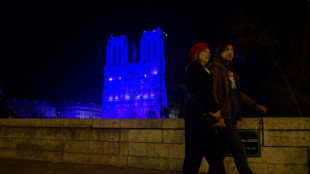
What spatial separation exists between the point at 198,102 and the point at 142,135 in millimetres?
2784

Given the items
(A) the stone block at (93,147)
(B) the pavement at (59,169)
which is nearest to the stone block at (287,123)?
(B) the pavement at (59,169)

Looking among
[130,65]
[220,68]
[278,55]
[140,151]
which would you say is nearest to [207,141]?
[220,68]

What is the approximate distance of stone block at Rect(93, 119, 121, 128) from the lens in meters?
5.80

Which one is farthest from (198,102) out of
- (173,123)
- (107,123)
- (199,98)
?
(107,123)

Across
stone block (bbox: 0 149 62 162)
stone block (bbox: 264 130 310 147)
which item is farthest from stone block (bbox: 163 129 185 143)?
stone block (bbox: 0 149 62 162)

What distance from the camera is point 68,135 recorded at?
6.27m

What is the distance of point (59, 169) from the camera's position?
536 centimetres

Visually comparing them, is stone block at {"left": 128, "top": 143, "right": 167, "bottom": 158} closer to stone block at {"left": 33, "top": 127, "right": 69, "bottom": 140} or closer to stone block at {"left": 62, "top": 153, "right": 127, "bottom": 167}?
stone block at {"left": 62, "top": 153, "right": 127, "bottom": 167}

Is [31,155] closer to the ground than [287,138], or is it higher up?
closer to the ground

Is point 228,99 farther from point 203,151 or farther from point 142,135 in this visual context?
point 142,135

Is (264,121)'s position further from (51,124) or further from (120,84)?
(120,84)

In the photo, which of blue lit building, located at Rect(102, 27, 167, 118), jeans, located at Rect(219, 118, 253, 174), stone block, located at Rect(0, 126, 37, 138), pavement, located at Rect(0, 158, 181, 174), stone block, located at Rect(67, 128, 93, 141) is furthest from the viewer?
blue lit building, located at Rect(102, 27, 167, 118)

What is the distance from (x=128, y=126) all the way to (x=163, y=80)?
81.4 m

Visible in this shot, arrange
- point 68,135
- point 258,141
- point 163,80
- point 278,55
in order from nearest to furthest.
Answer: point 258,141, point 68,135, point 278,55, point 163,80
